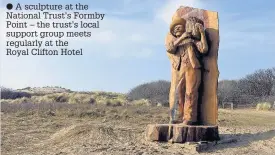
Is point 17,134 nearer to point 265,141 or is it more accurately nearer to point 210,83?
point 210,83

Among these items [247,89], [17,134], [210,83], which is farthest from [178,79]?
[247,89]

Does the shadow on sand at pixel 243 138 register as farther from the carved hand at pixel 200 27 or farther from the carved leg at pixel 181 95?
the carved hand at pixel 200 27

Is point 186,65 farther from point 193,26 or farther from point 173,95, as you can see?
point 193,26

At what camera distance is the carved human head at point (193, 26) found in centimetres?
1024

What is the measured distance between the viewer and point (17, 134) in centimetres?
1216

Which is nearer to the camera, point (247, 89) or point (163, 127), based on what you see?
point (163, 127)

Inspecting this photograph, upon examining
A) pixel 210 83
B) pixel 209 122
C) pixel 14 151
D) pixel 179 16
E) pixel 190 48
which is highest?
pixel 179 16

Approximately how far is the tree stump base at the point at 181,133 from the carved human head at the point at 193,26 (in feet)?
6.58

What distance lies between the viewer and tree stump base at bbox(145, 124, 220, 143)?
31.9ft

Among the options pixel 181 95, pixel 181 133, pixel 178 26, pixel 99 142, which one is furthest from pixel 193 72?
pixel 99 142

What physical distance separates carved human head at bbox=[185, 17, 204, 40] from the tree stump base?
2006 millimetres

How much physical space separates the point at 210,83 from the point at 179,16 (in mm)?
1721

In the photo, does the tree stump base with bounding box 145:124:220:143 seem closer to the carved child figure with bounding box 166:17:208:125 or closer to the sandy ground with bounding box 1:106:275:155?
the sandy ground with bounding box 1:106:275:155

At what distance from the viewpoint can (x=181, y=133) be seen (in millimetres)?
9766
